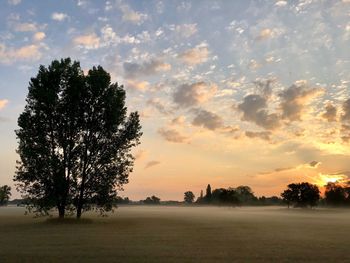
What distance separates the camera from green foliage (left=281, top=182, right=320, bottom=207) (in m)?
169

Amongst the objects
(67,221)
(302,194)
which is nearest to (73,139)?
Answer: (67,221)

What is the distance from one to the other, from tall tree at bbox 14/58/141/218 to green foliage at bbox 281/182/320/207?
128 m

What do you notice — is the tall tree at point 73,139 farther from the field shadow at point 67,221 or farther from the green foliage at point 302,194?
the green foliage at point 302,194

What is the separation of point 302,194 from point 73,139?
135532 millimetres

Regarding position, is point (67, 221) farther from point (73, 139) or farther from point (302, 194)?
point (302, 194)

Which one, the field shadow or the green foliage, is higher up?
the green foliage

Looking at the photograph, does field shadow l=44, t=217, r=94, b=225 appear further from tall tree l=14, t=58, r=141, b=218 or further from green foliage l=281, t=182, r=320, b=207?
green foliage l=281, t=182, r=320, b=207

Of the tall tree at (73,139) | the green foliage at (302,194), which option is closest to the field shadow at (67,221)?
the tall tree at (73,139)

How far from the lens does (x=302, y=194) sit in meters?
171

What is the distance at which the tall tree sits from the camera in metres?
54.7

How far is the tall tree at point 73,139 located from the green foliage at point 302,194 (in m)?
128

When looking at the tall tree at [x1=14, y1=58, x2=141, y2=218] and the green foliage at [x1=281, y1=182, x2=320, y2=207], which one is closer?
the tall tree at [x1=14, y1=58, x2=141, y2=218]

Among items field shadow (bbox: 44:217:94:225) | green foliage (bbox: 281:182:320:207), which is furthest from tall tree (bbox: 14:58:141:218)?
green foliage (bbox: 281:182:320:207)

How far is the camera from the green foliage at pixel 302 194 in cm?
16859
